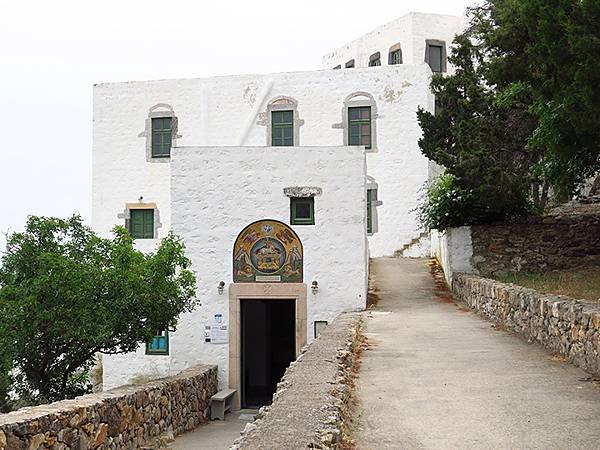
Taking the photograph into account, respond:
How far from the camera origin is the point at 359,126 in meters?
25.2

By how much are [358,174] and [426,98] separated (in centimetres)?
914

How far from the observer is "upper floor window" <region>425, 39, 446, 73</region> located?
30.3 metres

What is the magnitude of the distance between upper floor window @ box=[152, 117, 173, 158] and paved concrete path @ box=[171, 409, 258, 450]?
12.7m

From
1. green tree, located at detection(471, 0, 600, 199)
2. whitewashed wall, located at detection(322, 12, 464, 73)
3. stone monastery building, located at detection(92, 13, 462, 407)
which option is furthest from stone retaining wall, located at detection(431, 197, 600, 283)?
whitewashed wall, located at detection(322, 12, 464, 73)

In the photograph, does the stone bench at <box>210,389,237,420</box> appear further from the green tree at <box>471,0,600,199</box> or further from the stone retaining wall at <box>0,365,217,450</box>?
the green tree at <box>471,0,600,199</box>

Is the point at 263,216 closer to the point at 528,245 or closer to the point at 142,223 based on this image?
the point at 528,245

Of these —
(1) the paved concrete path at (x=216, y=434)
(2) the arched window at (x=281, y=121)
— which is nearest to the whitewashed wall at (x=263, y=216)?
(1) the paved concrete path at (x=216, y=434)

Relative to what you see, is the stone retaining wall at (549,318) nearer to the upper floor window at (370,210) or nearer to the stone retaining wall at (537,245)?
the stone retaining wall at (537,245)

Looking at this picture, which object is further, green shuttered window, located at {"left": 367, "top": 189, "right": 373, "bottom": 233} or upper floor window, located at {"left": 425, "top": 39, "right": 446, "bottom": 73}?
upper floor window, located at {"left": 425, "top": 39, "right": 446, "bottom": 73}

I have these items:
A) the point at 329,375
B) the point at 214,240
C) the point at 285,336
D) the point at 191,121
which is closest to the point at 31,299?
the point at 214,240

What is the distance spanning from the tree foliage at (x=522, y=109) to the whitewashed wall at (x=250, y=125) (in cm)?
429

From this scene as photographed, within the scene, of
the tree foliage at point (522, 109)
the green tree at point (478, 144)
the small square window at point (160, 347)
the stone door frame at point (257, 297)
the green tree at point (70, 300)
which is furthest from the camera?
the small square window at point (160, 347)

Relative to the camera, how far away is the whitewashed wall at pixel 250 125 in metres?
24.6

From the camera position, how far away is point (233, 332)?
16.4 metres
